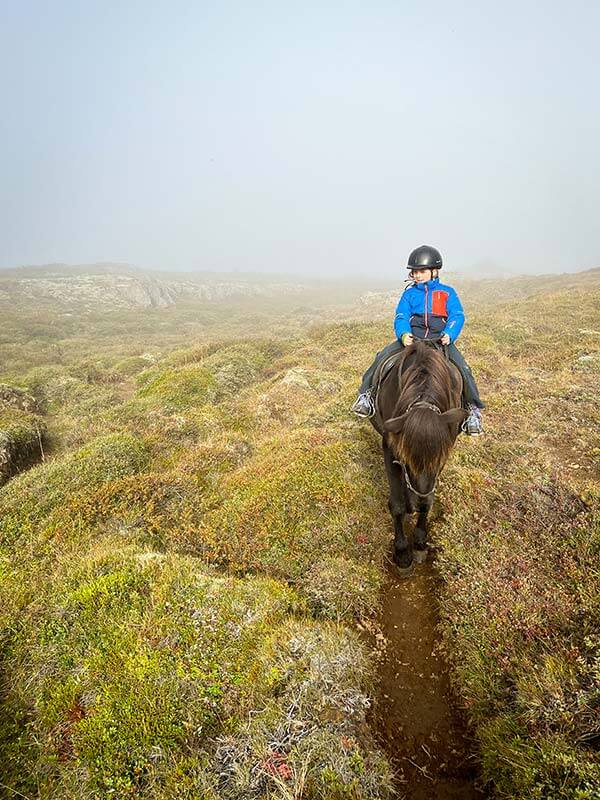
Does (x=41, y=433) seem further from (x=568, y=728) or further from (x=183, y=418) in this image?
(x=568, y=728)

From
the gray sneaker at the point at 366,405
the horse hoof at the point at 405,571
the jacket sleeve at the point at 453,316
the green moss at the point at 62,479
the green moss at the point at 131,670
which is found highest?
the jacket sleeve at the point at 453,316

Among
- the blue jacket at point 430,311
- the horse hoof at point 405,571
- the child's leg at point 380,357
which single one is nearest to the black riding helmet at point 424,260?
the blue jacket at point 430,311

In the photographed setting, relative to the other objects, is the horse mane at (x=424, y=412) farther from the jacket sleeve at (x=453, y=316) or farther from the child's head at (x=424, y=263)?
the child's head at (x=424, y=263)

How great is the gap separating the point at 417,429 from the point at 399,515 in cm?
240

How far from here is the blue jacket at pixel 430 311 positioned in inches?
345

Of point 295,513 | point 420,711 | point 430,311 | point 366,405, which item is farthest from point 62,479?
point 430,311

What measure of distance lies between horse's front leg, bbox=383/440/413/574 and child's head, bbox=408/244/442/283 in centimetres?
413

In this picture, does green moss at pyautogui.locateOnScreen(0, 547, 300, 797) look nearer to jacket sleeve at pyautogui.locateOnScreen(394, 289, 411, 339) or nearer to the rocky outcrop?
jacket sleeve at pyautogui.locateOnScreen(394, 289, 411, 339)

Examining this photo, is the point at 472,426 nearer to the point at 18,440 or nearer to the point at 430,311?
the point at 430,311

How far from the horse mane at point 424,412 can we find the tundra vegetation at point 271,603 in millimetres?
2074

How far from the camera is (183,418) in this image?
12.9 metres

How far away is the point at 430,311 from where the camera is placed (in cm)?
877

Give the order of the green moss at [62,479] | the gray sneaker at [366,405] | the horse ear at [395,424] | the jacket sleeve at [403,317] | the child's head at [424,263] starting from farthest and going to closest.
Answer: the gray sneaker at [366,405] < the jacket sleeve at [403,317] < the child's head at [424,263] < the green moss at [62,479] < the horse ear at [395,424]

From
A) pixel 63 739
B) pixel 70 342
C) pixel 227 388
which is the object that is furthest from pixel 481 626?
pixel 70 342
